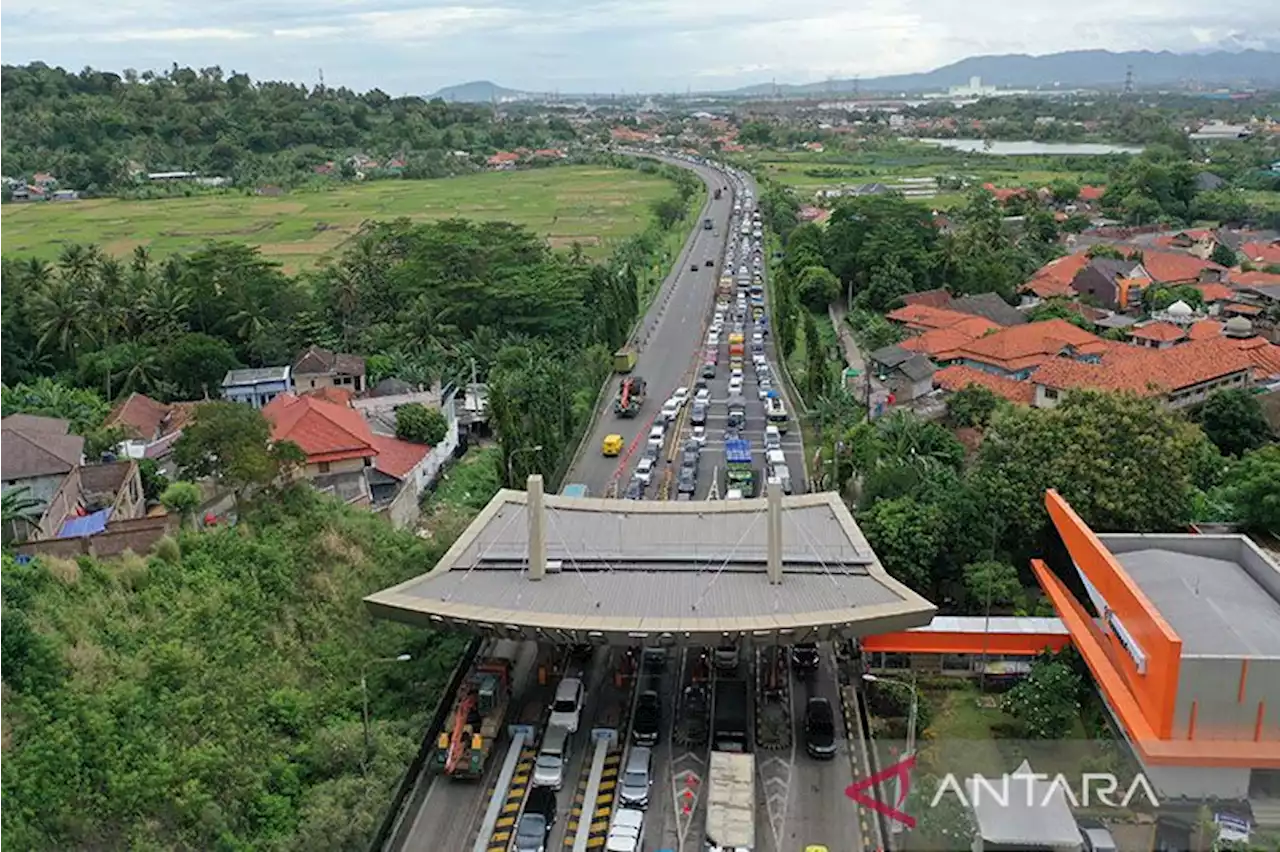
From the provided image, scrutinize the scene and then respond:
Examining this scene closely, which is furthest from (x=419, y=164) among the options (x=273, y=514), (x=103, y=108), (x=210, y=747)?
(x=210, y=747)

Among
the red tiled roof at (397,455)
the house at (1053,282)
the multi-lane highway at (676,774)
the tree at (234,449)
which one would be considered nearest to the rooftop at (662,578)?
the multi-lane highway at (676,774)

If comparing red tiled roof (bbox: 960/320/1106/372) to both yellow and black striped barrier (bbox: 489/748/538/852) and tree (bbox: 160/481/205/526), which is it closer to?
yellow and black striped barrier (bbox: 489/748/538/852)

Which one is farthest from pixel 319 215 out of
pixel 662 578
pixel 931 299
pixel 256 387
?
pixel 662 578

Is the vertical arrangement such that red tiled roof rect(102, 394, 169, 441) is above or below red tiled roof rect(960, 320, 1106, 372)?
below

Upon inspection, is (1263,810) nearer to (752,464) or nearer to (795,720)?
(795,720)

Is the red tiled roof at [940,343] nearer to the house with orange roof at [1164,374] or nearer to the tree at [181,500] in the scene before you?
the house with orange roof at [1164,374]

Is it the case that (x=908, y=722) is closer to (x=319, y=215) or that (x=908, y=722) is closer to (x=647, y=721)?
(x=647, y=721)

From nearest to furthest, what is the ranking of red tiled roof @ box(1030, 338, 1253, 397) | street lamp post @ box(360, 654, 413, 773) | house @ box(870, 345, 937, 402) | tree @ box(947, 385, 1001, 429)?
street lamp post @ box(360, 654, 413, 773) < tree @ box(947, 385, 1001, 429) < red tiled roof @ box(1030, 338, 1253, 397) < house @ box(870, 345, 937, 402)

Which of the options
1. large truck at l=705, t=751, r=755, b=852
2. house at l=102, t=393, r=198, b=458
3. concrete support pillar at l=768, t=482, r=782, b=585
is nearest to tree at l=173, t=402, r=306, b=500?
house at l=102, t=393, r=198, b=458
